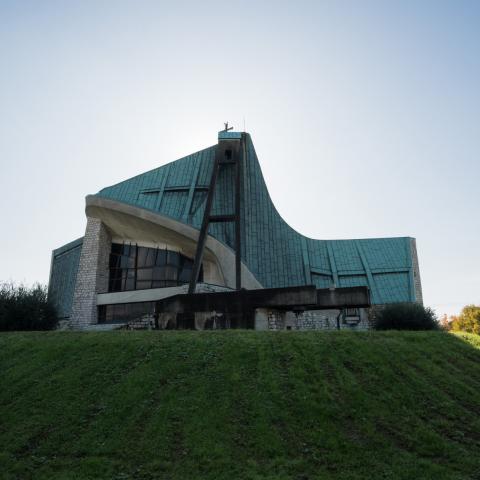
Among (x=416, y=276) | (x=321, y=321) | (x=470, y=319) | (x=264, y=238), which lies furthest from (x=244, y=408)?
(x=470, y=319)

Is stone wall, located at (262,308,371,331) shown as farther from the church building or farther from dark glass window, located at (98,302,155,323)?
dark glass window, located at (98,302,155,323)

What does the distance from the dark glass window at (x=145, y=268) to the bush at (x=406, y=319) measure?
11.8 meters

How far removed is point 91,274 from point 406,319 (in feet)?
66.7

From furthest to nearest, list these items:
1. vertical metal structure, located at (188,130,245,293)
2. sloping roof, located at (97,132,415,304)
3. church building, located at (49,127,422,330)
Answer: sloping roof, located at (97,132,415,304), church building, located at (49,127,422,330), vertical metal structure, located at (188,130,245,293)

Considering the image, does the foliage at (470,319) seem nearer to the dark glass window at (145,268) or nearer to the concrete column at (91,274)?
the dark glass window at (145,268)

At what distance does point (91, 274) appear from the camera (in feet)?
105

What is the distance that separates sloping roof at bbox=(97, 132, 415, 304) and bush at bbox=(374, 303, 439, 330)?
30.4 feet

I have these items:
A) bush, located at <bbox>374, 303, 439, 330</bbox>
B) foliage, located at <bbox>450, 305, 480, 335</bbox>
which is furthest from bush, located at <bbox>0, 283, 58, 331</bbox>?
foliage, located at <bbox>450, 305, 480, 335</bbox>

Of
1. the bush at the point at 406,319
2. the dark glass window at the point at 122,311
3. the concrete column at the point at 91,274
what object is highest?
the concrete column at the point at 91,274

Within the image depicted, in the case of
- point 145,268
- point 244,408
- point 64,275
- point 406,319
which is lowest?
point 244,408

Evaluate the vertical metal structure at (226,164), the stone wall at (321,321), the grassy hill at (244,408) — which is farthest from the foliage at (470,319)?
the grassy hill at (244,408)

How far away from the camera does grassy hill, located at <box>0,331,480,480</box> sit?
26.3 ft

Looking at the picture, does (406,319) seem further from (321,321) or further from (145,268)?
(145,268)

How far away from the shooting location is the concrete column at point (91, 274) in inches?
1237
